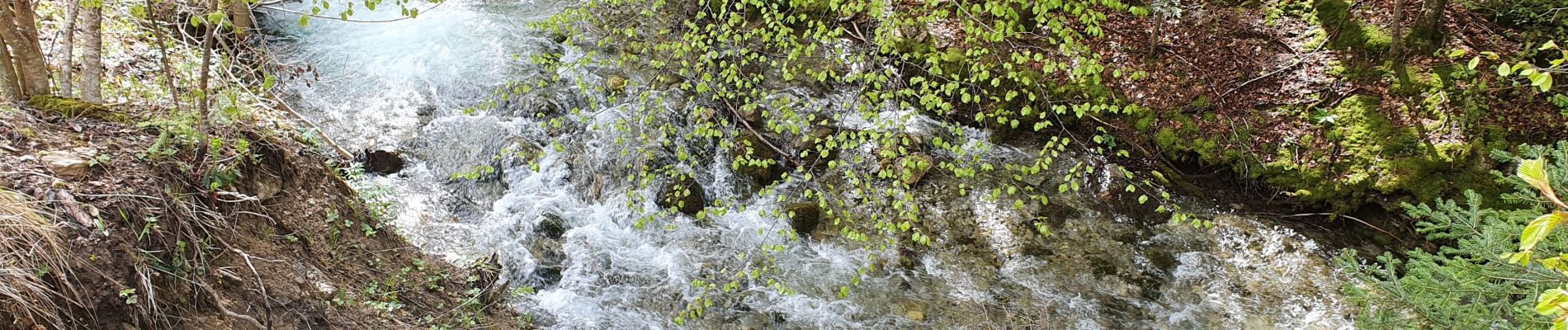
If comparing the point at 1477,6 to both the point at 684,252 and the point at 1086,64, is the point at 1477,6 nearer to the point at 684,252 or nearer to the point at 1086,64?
the point at 1086,64

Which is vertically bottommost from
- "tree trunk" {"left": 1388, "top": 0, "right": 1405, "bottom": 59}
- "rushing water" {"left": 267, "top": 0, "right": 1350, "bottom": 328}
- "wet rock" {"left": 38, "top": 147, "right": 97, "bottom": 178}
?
"rushing water" {"left": 267, "top": 0, "right": 1350, "bottom": 328}

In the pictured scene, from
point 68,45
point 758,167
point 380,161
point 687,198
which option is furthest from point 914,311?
point 68,45

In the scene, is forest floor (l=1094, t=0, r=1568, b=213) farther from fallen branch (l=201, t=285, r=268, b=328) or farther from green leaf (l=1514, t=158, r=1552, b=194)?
fallen branch (l=201, t=285, r=268, b=328)

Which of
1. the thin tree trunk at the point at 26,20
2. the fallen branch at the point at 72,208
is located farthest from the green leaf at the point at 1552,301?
the thin tree trunk at the point at 26,20

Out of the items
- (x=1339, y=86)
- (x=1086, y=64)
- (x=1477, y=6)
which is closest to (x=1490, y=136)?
(x=1339, y=86)

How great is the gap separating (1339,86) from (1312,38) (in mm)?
645

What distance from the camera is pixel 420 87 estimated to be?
26.8 ft

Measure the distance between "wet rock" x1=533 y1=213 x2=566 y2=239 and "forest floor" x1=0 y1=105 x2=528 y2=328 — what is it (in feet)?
3.35

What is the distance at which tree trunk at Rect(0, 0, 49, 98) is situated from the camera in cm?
403

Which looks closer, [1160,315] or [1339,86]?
[1160,315]

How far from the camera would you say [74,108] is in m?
4.18

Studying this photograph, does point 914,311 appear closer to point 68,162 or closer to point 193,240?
point 193,240

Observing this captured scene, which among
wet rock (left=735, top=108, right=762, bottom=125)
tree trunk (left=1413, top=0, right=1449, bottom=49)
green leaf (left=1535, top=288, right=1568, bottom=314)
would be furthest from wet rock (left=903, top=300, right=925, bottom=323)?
tree trunk (left=1413, top=0, right=1449, bottom=49)

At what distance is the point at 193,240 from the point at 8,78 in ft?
5.38
